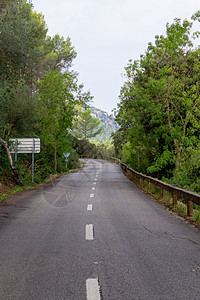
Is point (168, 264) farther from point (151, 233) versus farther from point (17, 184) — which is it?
point (17, 184)

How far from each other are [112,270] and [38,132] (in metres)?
28.6

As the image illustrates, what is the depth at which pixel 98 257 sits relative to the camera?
5.29 metres

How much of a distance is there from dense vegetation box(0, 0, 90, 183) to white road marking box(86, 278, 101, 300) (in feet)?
40.5

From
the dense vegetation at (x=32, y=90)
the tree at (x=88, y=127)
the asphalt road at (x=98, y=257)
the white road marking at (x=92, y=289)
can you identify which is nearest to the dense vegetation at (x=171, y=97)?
the dense vegetation at (x=32, y=90)

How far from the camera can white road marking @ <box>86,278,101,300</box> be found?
3.69 metres

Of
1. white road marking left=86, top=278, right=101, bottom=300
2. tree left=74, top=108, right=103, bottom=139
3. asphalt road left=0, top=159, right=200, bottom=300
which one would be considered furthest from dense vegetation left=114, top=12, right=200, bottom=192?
tree left=74, top=108, right=103, bottom=139

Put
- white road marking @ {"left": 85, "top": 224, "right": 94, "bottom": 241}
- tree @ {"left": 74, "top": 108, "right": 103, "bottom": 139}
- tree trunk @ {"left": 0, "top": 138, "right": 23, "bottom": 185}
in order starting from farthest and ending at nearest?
tree @ {"left": 74, "top": 108, "right": 103, "bottom": 139}, tree trunk @ {"left": 0, "top": 138, "right": 23, "bottom": 185}, white road marking @ {"left": 85, "top": 224, "right": 94, "bottom": 241}

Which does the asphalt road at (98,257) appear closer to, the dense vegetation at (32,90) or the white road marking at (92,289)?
the white road marking at (92,289)

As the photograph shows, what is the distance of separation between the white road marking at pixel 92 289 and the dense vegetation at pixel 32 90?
1235 centimetres

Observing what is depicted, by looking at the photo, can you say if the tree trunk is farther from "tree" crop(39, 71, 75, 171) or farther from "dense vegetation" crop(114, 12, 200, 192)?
"tree" crop(39, 71, 75, 171)

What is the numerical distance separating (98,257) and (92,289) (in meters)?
1.39

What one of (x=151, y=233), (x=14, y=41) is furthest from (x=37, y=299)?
(x=14, y=41)

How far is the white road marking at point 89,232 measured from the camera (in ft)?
21.9

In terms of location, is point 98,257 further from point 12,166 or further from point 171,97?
point 171,97
